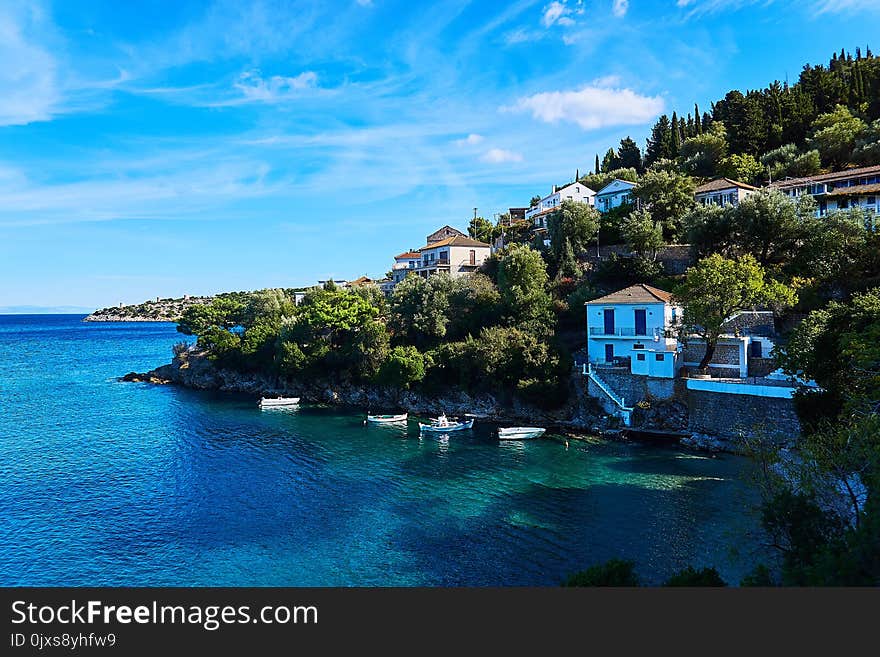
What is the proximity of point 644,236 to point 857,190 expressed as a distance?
1939cm

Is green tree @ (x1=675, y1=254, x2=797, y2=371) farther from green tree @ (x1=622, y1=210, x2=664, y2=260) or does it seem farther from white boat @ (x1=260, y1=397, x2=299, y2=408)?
white boat @ (x1=260, y1=397, x2=299, y2=408)

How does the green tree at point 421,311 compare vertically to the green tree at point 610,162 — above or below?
below

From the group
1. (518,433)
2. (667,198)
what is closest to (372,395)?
(518,433)

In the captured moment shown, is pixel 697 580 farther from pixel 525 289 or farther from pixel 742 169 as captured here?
pixel 742 169

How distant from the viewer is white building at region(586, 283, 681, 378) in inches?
1439

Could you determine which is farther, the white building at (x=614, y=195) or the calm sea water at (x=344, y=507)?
the white building at (x=614, y=195)

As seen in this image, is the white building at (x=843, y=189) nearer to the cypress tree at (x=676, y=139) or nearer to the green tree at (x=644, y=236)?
the green tree at (x=644, y=236)

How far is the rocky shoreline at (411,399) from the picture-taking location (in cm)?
3759

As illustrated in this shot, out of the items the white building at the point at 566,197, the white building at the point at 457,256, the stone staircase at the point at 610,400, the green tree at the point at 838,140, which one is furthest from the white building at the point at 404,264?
the green tree at the point at 838,140

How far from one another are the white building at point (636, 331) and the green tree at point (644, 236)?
1093 centimetres

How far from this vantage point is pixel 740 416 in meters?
32.3

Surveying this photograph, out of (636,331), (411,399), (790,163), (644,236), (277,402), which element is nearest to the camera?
(636,331)

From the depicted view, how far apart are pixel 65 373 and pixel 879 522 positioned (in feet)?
312

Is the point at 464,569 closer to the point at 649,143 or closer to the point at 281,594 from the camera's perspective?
the point at 281,594
